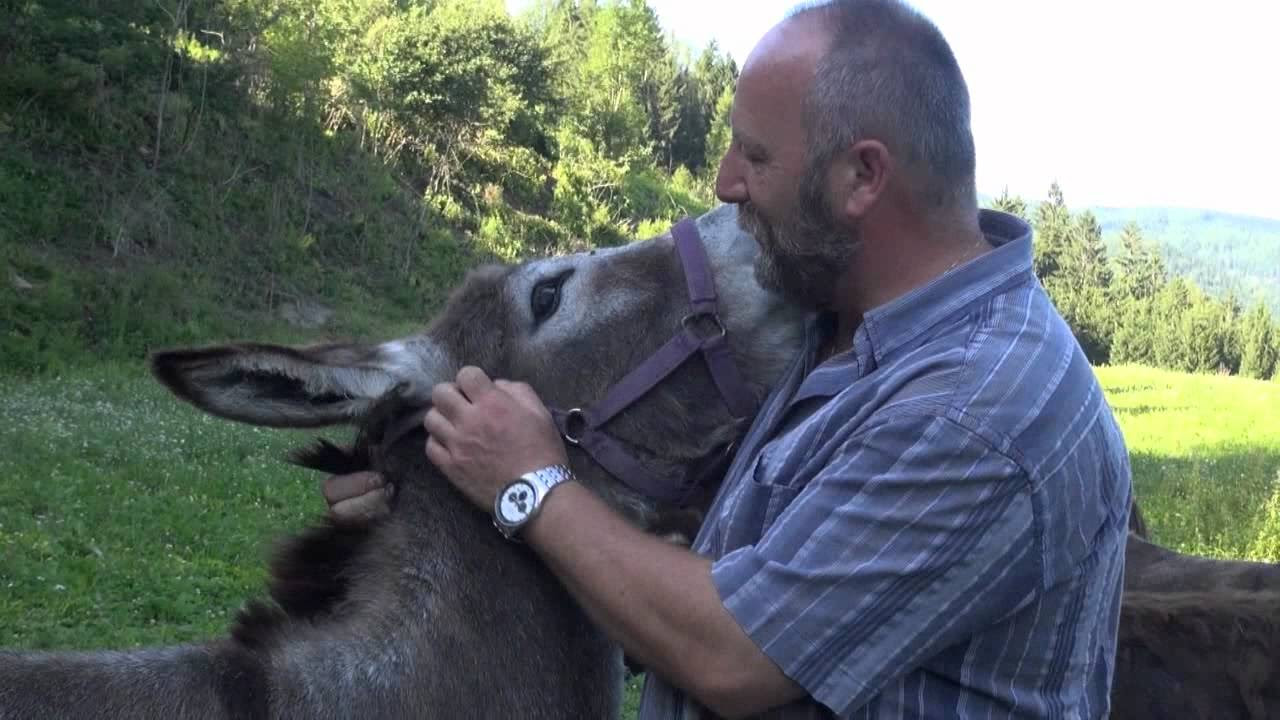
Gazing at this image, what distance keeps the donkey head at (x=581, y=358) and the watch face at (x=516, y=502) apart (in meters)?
0.46

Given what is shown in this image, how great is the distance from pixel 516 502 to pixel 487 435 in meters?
0.19

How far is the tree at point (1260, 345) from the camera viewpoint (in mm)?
59188

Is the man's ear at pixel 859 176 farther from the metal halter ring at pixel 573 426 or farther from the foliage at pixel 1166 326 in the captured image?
the foliage at pixel 1166 326

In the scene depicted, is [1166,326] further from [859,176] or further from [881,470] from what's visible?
[881,470]

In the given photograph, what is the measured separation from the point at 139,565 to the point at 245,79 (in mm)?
23688

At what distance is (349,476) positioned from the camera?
118 inches

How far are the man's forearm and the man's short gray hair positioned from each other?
73 centimetres

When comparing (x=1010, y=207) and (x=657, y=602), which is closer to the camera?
A: (x=657, y=602)

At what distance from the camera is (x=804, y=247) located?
2.38m

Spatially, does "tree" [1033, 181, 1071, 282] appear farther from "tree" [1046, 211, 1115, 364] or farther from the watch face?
the watch face

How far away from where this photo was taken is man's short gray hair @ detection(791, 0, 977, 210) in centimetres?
220

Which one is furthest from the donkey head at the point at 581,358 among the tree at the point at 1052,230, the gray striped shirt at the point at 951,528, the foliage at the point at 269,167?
the tree at the point at 1052,230

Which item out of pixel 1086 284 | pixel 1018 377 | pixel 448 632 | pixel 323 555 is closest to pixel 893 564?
pixel 1018 377

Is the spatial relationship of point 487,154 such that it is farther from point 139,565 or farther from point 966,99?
point 966,99
